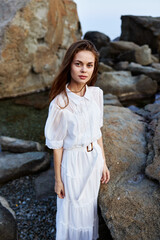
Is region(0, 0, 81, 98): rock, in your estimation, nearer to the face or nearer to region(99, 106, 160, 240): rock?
region(99, 106, 160, 240): rock

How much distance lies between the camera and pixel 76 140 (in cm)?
161

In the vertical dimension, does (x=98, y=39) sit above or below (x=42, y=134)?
above

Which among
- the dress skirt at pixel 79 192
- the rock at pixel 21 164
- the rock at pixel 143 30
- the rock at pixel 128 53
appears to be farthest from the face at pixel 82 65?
the rock at pixel 143 30

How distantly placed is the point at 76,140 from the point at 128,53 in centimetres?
1094

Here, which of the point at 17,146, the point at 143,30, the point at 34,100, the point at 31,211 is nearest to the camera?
the point at 31,211

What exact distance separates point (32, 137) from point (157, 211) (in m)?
3.79

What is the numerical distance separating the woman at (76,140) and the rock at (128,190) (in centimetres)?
17

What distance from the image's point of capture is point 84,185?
1.68 m

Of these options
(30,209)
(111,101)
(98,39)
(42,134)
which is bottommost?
(42,134)

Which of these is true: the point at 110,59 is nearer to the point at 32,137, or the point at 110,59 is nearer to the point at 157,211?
the point at 32,137

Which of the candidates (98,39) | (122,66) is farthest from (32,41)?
(98,39)

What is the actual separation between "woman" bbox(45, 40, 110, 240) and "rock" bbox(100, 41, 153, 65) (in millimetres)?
10225

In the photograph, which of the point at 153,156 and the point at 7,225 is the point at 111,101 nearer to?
the point at 153,156

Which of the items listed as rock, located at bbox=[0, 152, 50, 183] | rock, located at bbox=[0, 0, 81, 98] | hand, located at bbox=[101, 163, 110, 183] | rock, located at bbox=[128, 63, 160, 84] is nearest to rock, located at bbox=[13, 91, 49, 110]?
rock, located at bbox=[0, 0, 81, 98]
